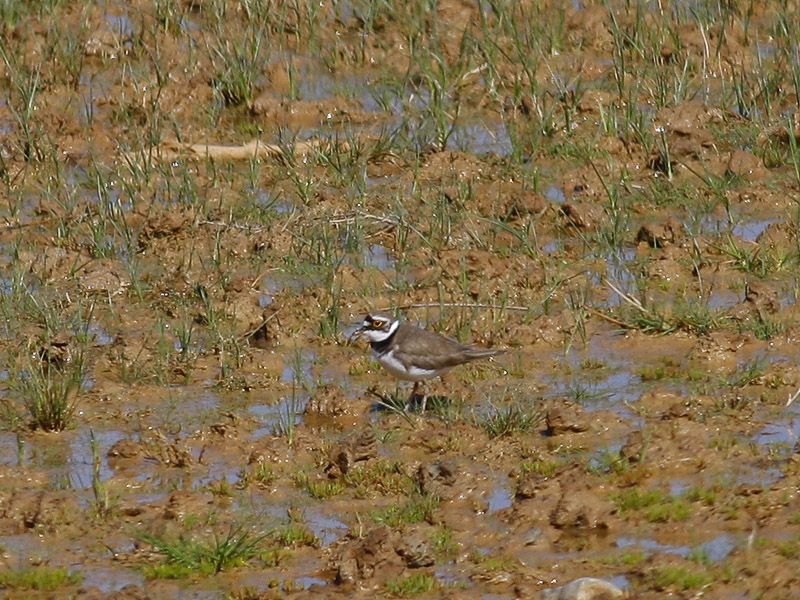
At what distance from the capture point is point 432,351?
34.5 feet

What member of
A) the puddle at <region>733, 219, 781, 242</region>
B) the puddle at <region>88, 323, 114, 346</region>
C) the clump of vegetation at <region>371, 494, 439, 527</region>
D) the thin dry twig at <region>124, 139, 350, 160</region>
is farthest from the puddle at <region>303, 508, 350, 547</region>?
the thin dry twig at <region>124, 139, 350, 160</region>

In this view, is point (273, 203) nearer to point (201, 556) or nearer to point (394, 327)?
point (394, 327)

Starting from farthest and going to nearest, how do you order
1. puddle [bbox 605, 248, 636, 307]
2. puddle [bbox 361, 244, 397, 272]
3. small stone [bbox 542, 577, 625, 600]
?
puddle [bbox 361, 244, 397, 272] → puddle [bbox 605, 248, 636, 307] → small stone [bbox 542, 577, 625, 600]

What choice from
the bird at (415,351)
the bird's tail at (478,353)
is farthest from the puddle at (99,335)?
the bird's tail at (478,353)

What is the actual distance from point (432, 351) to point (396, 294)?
1.79 meters

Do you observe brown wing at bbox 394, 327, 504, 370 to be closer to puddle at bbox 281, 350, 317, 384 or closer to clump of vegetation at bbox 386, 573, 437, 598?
puddle at bbox 281, 350, 317, 384

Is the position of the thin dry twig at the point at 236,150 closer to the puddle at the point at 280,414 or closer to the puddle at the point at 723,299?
the puddle at the point at 723,299

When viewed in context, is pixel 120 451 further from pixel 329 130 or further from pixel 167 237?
pixel 329 130

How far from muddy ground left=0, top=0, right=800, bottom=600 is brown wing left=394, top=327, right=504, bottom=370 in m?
0.23

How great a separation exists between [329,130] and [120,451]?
233 inches

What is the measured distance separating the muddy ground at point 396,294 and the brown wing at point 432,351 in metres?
0.23

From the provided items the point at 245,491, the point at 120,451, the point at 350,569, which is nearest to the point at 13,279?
the point at 120,451

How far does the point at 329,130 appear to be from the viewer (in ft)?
50.6

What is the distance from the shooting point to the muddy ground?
8.84 m
